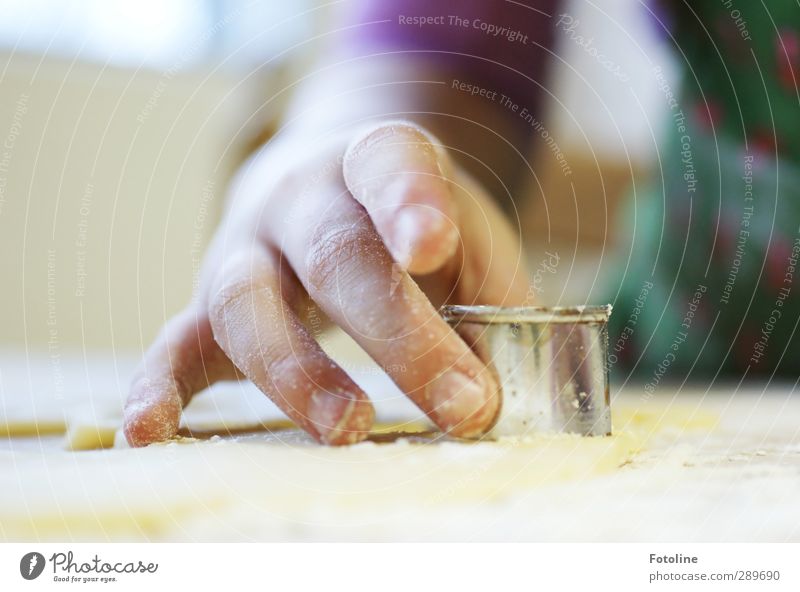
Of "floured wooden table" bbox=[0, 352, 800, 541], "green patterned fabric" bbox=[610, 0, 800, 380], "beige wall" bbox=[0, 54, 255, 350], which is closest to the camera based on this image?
"floured wooden table" bbox=[0, 352, 800, 541]

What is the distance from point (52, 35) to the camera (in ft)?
1.54

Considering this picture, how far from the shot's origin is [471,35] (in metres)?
0.51

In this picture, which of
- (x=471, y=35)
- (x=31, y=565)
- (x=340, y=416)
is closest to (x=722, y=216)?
(x=471, y=35)

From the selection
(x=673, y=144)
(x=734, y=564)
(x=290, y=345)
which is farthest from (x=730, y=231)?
(x=290, y=345)

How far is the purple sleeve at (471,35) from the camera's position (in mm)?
511

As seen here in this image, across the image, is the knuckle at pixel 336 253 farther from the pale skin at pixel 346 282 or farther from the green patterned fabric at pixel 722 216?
the green patterned fabric at pixel 722 216

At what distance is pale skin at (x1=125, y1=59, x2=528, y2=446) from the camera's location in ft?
1.27

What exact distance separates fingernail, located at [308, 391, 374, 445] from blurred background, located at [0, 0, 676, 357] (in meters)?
0.13

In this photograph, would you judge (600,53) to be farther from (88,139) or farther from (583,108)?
(88,139)

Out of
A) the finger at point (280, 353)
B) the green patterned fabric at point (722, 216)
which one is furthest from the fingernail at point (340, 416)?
the green patterned fabric at point (722, 216)

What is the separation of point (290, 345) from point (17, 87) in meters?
0.25

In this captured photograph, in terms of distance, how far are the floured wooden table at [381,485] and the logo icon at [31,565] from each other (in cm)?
2

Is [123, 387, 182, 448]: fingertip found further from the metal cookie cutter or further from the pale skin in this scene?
the metal cookie cutter

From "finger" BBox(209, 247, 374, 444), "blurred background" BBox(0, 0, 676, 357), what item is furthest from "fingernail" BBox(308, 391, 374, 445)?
"blurred background" BBox(0, 0, 676, 357)
